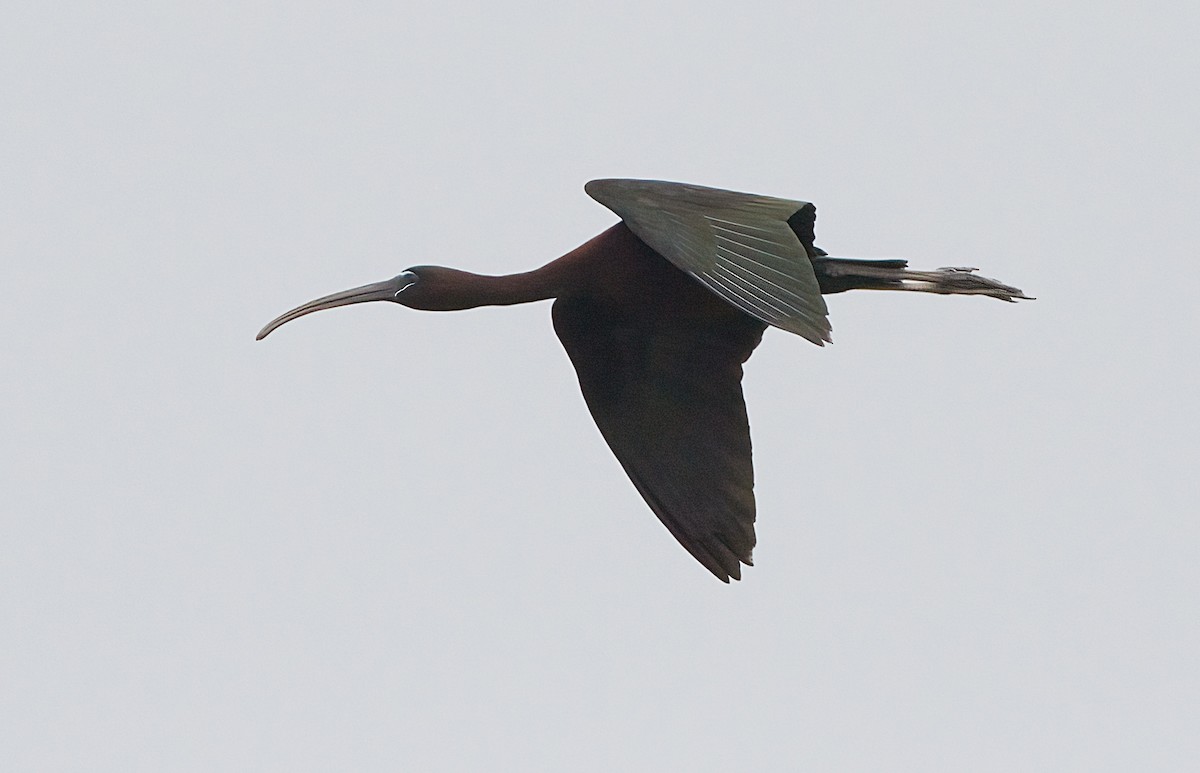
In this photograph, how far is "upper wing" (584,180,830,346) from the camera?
8.49 meters

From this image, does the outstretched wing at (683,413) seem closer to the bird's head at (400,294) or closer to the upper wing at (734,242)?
the bird's head at (400,294)

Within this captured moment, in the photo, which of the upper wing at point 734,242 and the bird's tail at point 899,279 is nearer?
the upper wing at point 734,242

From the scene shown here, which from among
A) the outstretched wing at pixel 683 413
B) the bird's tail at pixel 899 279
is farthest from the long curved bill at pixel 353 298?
the bird's tail at pixel 899 279

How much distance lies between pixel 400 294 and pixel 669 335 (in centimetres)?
140

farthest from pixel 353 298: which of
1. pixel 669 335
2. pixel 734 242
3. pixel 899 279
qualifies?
pixel 899 279

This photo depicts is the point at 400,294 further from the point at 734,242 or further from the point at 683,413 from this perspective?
the point at 734,242

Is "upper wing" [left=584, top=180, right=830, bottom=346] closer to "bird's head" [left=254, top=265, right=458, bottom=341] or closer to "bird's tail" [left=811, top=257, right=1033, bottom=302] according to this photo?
"bird's tail" [left=811, top=257, right=1033, bottom=302]

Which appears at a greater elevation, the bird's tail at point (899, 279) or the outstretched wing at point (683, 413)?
the bird's tail at point (899, 279)

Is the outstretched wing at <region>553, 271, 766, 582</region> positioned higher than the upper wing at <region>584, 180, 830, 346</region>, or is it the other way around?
the upper wing at <region>584, 180, 830, 346</region>

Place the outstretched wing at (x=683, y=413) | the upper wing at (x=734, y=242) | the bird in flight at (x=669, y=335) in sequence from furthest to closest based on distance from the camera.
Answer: the outstretched wing at (x=683, y=413) → the bird in flight at (x=669, y=335) → the upper wing at (x=734, y=242)

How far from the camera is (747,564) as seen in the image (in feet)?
33.9

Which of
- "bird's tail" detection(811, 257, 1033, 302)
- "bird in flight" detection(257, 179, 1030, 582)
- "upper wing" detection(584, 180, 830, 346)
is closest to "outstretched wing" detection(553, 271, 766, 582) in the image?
"bird in flight" detection(257, 179, 1030, 582)

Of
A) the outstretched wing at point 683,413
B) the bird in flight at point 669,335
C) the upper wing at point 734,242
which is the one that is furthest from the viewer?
the outstretched wing at point 683,413

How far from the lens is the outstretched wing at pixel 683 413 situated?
10.3m
